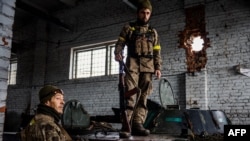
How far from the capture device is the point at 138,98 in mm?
3730

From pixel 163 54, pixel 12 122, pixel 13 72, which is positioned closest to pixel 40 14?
pixel 13 72

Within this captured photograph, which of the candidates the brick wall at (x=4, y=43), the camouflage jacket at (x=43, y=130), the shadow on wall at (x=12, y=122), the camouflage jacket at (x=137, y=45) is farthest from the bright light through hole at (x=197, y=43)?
the shadow on wall at (x=12, y=122)

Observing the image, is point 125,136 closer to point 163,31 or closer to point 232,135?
point 232,135

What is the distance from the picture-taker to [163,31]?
8.27 m

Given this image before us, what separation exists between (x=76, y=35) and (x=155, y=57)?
22.1 ft

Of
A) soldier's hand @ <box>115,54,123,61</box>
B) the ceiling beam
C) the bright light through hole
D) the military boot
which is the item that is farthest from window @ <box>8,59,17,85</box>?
the military boot

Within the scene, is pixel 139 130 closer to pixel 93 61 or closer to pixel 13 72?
pixel 93 61

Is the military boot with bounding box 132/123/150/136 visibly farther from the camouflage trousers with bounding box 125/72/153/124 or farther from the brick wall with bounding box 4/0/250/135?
the brick wall with bounding box 4/0/250/135

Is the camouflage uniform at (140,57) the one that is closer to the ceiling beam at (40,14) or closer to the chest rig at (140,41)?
the chest rig at (140,41)

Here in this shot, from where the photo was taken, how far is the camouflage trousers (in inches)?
143

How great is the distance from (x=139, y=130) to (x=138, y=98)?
0.41 metres

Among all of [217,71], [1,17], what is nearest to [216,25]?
[217,71]

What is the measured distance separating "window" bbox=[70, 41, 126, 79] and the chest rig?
17.5 ft

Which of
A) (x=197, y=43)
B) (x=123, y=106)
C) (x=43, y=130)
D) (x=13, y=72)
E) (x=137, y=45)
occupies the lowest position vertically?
(x=43, y=130)
